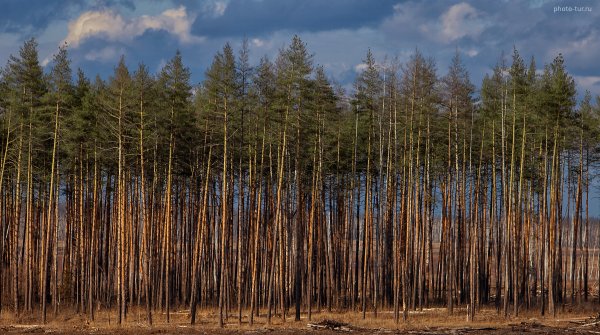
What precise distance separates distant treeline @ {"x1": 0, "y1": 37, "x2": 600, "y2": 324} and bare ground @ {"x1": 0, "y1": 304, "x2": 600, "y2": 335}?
2.89 ft

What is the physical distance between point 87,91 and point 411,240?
20271mm

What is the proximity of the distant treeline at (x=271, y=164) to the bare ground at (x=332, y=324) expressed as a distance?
88 cm

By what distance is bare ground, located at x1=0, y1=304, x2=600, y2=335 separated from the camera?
27438mm

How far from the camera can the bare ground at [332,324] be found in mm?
27438

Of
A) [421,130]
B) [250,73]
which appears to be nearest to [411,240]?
[421,130]

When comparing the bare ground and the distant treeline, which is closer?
the bare ground

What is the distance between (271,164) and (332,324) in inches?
391

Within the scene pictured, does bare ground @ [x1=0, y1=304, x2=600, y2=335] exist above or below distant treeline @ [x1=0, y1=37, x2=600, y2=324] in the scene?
below

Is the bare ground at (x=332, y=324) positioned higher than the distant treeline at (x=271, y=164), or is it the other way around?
the distant treeline at (x=271, y=164)

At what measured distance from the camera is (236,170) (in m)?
42.6

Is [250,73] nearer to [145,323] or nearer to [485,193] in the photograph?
[145,323]

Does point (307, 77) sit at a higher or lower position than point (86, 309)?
higher

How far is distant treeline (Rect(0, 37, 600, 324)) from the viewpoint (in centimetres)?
3328

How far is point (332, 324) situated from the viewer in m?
28.8
